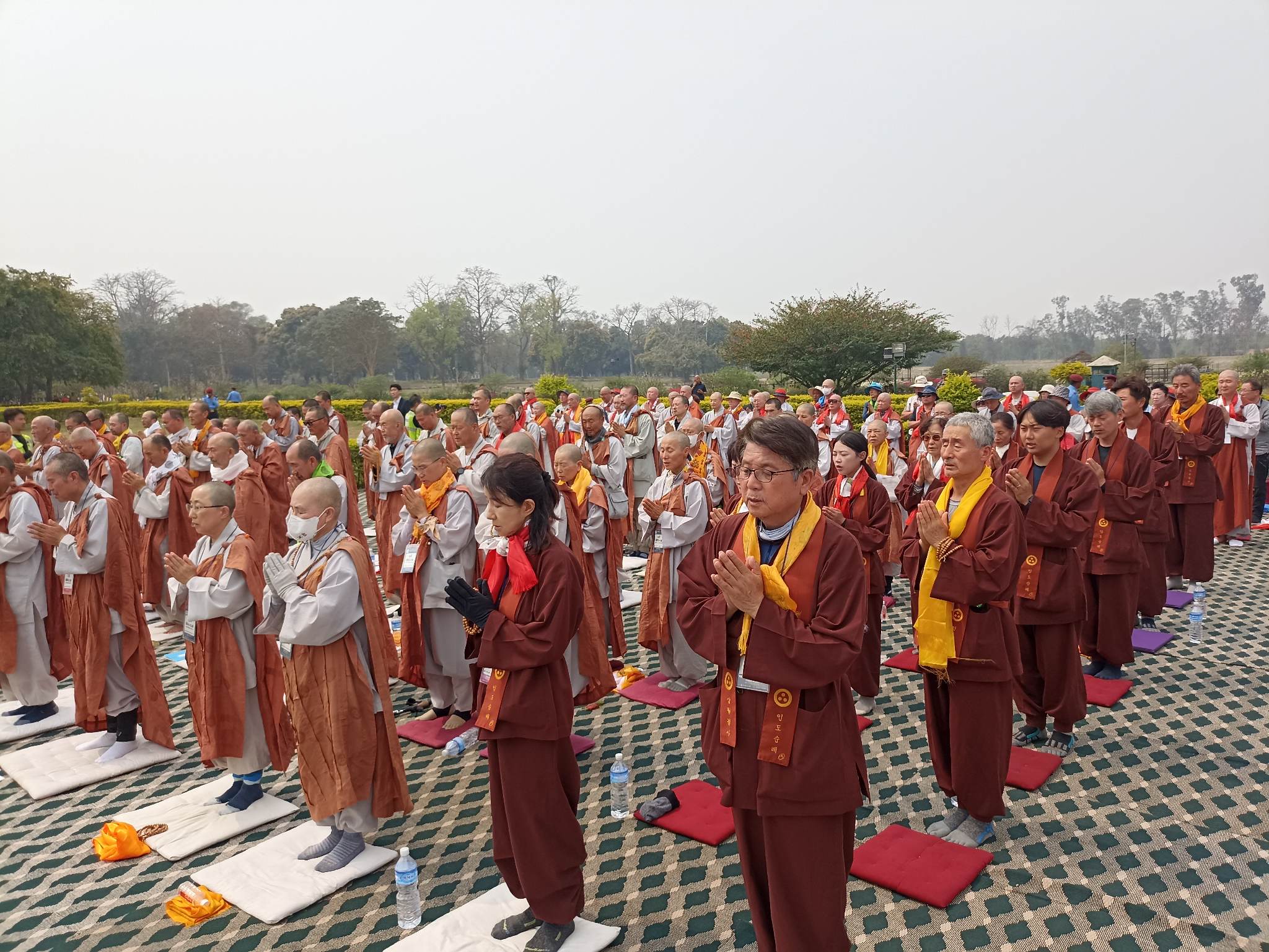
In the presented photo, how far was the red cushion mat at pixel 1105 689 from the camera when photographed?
646 centimetres

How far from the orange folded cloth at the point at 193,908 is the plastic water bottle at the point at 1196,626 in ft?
26.1

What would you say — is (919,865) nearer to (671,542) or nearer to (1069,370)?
(671,542)

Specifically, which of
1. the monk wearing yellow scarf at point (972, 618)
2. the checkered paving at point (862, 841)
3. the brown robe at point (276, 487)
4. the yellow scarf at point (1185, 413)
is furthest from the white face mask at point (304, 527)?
the yellow scarf at point (1185, 413)

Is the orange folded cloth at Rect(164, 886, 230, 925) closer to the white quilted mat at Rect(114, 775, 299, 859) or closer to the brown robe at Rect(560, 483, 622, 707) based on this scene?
the white quilted mat at Rect(114, 775, 299, 859)

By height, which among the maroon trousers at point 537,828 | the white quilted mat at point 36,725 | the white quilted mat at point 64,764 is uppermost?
the maroon trousers at point 537,828

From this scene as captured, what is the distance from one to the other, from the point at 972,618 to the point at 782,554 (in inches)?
78.8

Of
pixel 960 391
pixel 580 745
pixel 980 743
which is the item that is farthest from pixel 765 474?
pixel 960 391

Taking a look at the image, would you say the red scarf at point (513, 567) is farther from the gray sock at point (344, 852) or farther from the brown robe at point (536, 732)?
the gray sock at point (344, 852)

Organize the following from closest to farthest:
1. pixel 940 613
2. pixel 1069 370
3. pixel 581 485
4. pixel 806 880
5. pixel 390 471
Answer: pixel 806 880 → pixel 940 613 → pixel 581 485 → pixel 390 471 → pixel 1069 370

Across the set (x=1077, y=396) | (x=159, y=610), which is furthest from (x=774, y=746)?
(x=1077, y=396)

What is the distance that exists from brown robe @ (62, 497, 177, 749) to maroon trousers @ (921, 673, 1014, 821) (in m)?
5.44

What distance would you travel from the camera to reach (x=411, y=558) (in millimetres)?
6230

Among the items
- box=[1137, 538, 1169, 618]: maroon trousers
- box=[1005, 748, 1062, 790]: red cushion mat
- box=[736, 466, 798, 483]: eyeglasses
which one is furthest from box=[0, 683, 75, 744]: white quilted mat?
box=[1137, 538, 1169, 618]: maroon trousers

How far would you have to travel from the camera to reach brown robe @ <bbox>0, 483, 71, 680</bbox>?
6.64 m
